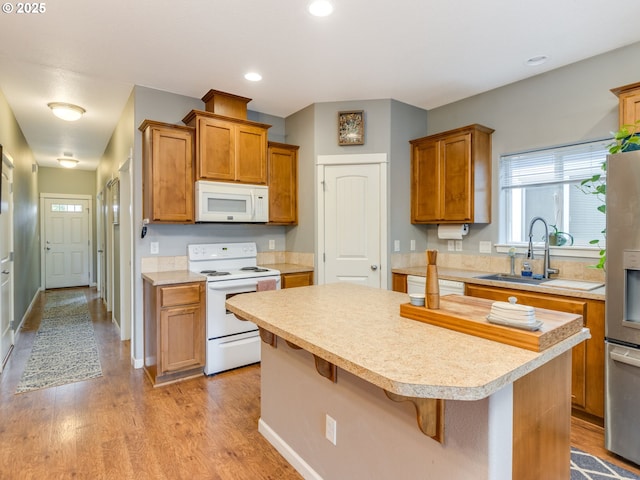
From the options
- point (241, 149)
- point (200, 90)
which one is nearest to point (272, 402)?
point (241, 149)

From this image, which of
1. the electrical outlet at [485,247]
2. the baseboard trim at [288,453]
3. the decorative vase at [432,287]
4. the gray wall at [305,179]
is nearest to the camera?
the decorative vase at [432,287]

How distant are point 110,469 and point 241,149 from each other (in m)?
2.74

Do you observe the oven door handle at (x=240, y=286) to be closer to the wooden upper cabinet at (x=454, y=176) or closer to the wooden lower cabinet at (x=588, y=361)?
the wooden upper cabinet at (x=454, y=176)

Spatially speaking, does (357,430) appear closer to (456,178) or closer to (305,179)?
(456,178)

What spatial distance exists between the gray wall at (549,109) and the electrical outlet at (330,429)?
8.66 feet

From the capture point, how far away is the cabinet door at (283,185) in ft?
13.4

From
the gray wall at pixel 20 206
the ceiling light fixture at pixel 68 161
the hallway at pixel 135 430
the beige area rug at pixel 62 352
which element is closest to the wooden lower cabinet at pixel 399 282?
the hallway at pixel 135 430

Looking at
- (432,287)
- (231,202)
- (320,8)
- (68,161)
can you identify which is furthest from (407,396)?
(68,161)

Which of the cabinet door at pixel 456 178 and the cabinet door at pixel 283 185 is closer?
the cabinet door at pixel 456 178

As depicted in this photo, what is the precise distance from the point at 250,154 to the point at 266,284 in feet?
4.37

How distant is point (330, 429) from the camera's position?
5.57 feet

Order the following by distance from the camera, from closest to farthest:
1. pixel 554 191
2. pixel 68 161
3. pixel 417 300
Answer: pixel 417 300 → pixel 554 191 → pixel 68 161

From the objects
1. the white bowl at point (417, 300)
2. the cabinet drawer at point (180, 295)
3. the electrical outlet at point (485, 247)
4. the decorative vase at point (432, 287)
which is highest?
the electrical outlet at point (485, 247)

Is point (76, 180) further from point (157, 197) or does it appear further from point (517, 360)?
point (517, 360)
